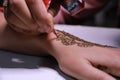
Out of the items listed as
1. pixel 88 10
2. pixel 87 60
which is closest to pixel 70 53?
pixel 87 60

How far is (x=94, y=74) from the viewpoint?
1.58 ft

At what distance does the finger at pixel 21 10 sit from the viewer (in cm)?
47

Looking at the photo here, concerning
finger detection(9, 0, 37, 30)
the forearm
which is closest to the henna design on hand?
finger detection(9, 0, 37, 30)

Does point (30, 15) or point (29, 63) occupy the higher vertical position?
point (30, 15)

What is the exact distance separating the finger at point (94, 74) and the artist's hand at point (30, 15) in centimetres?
11

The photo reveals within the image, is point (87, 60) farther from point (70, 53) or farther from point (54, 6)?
point (54, 6)

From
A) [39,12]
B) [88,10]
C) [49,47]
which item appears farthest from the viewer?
[88,10]

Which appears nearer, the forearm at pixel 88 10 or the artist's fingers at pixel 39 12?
the artist's fingers at pixel 39 12

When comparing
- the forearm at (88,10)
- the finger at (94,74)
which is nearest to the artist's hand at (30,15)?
the finger at (94,74)

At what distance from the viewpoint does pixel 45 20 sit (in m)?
0.47

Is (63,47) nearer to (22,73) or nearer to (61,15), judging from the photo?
(22,73)

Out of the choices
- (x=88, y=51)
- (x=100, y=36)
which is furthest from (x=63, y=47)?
(x=100, y=36)

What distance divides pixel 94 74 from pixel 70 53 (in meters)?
0.07

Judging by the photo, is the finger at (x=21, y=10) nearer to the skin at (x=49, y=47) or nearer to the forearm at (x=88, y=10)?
the skin at (x=49, y=47)
